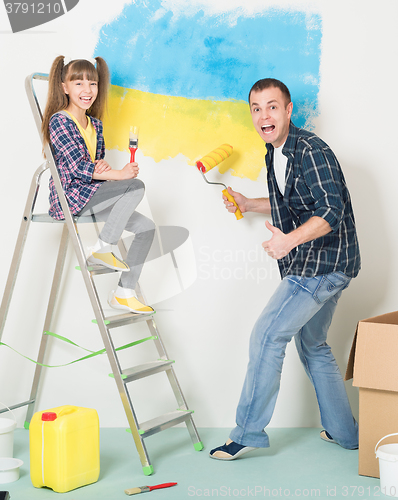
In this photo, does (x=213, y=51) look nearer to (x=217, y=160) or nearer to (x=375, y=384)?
(x=217, y=160)

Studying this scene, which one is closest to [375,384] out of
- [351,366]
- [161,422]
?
[351,366]

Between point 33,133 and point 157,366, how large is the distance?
3.97ft

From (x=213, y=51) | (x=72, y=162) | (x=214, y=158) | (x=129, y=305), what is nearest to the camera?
(x=72, y=162)

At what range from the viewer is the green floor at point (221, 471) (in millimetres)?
1771

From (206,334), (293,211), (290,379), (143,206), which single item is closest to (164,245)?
(143,206)

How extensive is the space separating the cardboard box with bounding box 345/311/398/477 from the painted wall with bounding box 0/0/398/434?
57 cm

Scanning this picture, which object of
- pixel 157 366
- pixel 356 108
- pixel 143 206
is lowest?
pixel 157 366

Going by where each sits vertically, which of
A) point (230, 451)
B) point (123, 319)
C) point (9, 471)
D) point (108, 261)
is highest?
point (108, 261)

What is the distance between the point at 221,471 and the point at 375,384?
64 centimetres

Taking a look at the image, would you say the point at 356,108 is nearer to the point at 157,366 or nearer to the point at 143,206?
the point at 143,206

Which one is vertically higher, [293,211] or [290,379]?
[293,211]

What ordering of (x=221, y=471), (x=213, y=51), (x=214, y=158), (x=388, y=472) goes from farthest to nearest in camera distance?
(x=213, y=51), (x=214, y=158), (x=221, y=471), (x=388, y=472)

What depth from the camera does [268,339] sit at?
1.95 m

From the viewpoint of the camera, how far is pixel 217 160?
7.43ft
